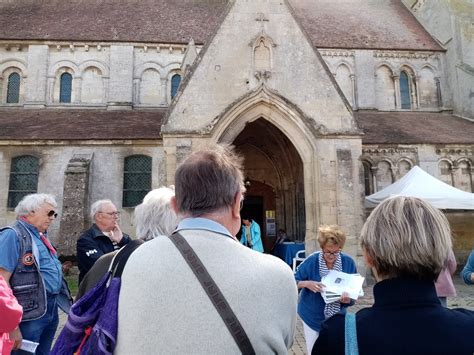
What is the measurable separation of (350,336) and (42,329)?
3701 mm

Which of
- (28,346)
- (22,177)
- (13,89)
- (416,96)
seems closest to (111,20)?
(13,89)

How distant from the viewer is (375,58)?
69.3ft

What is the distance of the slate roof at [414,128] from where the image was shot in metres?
16.4

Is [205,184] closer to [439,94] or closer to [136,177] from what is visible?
[136,177]

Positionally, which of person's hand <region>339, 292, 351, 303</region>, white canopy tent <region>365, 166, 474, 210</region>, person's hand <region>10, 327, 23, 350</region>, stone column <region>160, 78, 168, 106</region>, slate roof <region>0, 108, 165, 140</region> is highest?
stone column <region>160, 78, 168, 106</region>

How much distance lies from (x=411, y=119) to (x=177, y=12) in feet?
49.2

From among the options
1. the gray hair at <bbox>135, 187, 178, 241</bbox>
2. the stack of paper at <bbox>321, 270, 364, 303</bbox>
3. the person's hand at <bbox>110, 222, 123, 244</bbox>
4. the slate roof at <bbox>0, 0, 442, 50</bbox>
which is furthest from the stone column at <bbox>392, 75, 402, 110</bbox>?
the gray hair at <bbox>135, 187, 178, 241</bbox>

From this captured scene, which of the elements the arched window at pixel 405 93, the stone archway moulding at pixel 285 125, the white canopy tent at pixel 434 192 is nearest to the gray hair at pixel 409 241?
the stone archway moulding at pixel 285 125

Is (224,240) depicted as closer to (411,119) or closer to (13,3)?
(411,119)

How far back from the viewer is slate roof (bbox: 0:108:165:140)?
1534 centimetres

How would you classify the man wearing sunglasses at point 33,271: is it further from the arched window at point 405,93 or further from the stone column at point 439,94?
the stone column at point 439,94

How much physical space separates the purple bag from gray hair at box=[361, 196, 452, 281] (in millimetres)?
1196

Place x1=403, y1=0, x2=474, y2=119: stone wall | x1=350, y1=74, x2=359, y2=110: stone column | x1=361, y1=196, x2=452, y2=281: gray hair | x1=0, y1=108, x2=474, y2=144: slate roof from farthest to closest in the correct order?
x1=350, y1=74, x2=359, y2=110: stone column < x1=403, y1=0, x2=474, y2=119: stone wall < x1=0, y1=108, x2=474, y2=144: slate roof < x1=361, y1=196, x2=452, y2=281: gray hair

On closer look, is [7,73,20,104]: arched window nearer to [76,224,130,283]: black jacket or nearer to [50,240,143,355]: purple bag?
[76,224,130,283]: black jacket
